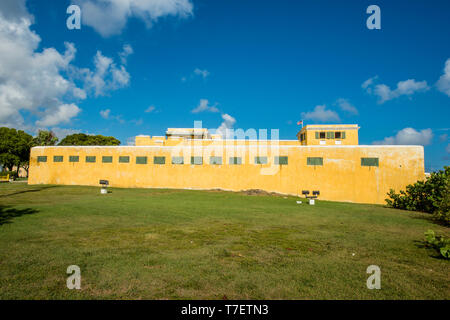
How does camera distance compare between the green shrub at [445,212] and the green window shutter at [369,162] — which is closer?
the green shrub at [445,212]

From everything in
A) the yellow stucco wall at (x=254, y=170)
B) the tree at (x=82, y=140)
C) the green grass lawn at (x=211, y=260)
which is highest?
the tree at (x=82, y=140)

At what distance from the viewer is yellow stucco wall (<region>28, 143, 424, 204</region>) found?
2052 cm

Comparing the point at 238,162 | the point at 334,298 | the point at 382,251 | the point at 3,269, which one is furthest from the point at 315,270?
the point at 238,162

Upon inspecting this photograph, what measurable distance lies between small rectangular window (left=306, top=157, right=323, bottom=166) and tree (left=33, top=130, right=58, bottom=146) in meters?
53.5

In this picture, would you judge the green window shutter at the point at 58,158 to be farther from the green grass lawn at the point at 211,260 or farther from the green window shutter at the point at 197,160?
the green grass lawn at the point at 211,260

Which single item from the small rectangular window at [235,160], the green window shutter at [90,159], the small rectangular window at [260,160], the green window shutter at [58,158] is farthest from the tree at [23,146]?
the small rectangular window at [260,160]

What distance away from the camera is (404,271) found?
4691mm

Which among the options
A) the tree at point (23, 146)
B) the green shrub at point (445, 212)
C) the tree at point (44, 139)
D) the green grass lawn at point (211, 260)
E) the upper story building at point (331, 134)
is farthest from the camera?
the tree at point (44, 139)

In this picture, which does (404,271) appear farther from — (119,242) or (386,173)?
(386,173)

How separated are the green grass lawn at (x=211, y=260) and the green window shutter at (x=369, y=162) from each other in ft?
43.0

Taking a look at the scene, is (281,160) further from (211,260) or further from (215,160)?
(211,260)

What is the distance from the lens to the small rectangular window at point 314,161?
21891mm

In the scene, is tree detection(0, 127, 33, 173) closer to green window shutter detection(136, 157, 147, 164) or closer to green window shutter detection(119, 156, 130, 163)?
green window shutter detection(119, 156, 130, 163)
